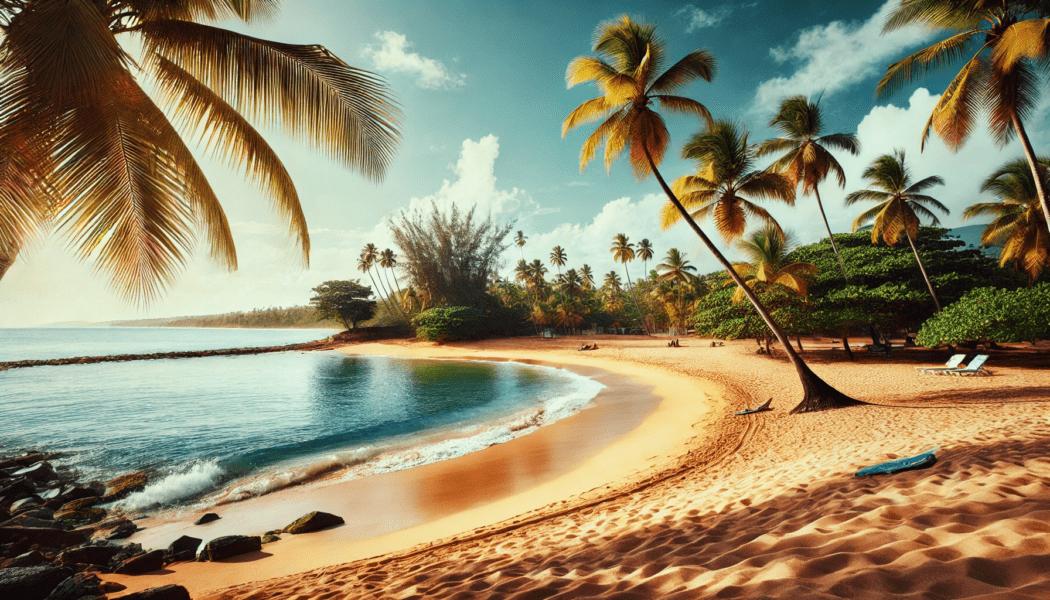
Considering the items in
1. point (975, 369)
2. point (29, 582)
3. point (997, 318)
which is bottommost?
point (975, 369)

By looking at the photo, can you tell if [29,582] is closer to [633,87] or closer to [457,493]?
[457,493]

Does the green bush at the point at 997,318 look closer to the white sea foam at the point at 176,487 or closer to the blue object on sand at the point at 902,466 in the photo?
the blue object on sand at the point at 902,466

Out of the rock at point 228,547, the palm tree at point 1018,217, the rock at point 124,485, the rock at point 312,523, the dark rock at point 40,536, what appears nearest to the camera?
the rock at point 228,547

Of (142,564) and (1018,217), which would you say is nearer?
(142,564)

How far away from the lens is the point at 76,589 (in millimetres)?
3678

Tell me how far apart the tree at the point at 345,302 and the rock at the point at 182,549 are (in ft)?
161

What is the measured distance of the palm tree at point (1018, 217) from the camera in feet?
49.8

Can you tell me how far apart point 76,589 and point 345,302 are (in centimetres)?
5058

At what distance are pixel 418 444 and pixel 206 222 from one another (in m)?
7.06

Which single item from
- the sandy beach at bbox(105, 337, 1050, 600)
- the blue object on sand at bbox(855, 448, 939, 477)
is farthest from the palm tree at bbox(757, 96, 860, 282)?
the blue object on sand at bbox(855, 448, 939, 477)

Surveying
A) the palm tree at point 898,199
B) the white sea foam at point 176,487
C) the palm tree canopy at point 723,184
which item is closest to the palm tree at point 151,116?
the white sea foam at point 176,487

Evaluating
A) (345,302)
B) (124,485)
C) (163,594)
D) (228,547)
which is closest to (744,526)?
(163,594)

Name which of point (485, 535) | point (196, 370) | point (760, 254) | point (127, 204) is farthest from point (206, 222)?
point (196, 370)

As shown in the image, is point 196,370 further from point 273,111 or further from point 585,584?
point 585,584
